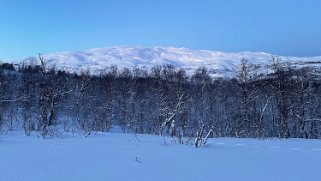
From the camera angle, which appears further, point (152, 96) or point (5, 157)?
point (152, 96)


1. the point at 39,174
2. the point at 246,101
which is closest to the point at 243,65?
the point at 246,101

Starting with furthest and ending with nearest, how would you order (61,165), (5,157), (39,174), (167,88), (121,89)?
(121,89)
(167,88)
(5,157)
(61,165)
(39,174)

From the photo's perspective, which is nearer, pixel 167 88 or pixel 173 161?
pixel 173 161

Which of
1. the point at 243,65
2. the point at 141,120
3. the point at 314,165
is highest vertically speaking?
the point at 243,65

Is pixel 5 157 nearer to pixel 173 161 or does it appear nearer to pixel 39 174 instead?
pixel 39 174

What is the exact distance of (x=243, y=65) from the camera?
3500cm

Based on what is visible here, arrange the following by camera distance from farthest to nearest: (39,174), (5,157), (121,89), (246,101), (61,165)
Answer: (121,89) < (246,101) < (5,157) < (61,165) < (39,174)

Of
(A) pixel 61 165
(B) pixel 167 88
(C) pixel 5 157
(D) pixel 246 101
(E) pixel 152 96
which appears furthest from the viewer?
(E) pixel 152 96

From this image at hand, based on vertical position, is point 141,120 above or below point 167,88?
below

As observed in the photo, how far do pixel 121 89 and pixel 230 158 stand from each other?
5178 centimetres

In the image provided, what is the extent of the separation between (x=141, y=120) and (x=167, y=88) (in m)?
6.14

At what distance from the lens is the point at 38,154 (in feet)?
19.6

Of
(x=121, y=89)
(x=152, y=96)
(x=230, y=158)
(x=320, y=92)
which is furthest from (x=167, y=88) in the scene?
(x=230, y=158)

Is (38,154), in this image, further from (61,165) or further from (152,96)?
(152,96)
